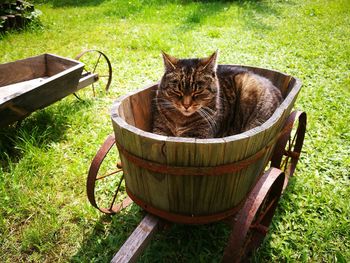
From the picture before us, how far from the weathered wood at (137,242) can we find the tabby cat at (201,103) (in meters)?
0.78

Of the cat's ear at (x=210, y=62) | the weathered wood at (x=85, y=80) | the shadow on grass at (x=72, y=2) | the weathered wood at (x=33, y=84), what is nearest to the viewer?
the cat's ear at (x=210, y=62)

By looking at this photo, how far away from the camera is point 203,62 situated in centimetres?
235

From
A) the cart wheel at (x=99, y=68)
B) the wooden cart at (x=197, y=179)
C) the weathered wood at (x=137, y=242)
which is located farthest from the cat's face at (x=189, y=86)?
the cart wheel at (x=99, y=68)

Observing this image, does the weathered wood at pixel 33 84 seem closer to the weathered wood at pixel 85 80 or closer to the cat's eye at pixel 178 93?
the weathered wood at pixel 85 80

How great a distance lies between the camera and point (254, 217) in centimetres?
184

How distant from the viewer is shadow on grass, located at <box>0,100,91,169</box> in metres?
3.24

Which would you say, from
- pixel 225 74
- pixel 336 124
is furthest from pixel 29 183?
pixel 336 124

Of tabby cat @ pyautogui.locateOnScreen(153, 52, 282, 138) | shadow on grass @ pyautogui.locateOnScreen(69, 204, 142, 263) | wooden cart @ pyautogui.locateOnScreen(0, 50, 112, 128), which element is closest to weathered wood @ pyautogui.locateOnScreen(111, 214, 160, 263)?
shadow on grass @ pyautogui.locateOnScreen(69, 204, 142, 263)

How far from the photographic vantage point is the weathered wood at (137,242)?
5.62 ft

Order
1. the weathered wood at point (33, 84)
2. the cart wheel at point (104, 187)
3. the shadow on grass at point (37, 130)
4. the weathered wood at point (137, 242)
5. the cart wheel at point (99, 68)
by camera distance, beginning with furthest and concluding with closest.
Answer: the cart wheel at point (99, 68), the shadow on grass at point (37, 130), the weathered wood at point (33, 84), the cart wheel at point (104, 187), the weathered wood at point (137, 242)

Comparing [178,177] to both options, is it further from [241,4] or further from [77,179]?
[241,4]

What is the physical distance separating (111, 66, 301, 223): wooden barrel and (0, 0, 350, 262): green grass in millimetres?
635

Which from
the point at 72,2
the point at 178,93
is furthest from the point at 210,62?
the point at 72,2

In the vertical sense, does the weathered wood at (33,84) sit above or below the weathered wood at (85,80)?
above
